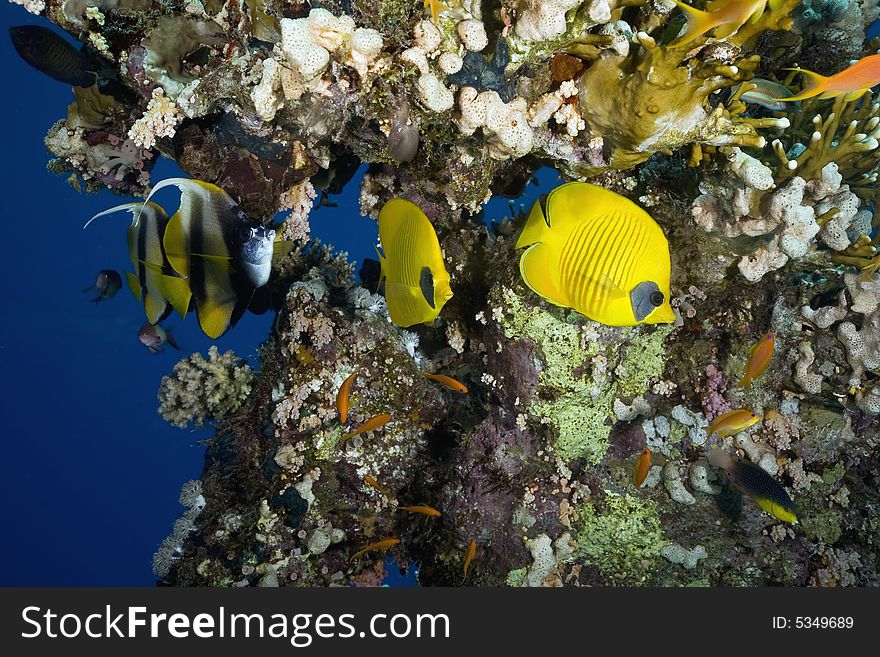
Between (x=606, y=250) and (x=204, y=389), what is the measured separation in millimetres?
4232

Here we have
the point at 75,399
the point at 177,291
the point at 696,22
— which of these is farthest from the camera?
the point at 75,399

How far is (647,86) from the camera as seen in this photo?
2279 mm

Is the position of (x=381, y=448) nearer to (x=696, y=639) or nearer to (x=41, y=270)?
(x=696, y=639)

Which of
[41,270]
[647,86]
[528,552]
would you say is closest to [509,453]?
[528,552]

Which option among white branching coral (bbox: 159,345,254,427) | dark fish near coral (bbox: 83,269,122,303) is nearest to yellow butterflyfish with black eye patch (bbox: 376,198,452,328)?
white branching coral (bbox: 159,345,254,427)

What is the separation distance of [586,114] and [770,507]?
2284 millimetres

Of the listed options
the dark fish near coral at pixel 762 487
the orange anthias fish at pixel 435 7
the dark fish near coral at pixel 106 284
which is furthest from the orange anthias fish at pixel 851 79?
the dark fish near coral at pixel 106 284

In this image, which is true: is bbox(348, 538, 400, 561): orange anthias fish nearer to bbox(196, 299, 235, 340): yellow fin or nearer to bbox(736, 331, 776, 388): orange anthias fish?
bbox(196, 299, 235, 340): yellow fin

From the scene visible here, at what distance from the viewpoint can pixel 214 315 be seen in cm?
248

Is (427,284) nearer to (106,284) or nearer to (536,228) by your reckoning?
(536,228)

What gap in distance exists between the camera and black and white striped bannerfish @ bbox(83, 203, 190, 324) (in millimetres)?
2371

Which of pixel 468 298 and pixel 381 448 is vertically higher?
pixel 468 298

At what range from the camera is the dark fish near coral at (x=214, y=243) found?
7.48 ft

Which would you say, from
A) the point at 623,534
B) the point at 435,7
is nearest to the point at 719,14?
the point at 435,7
